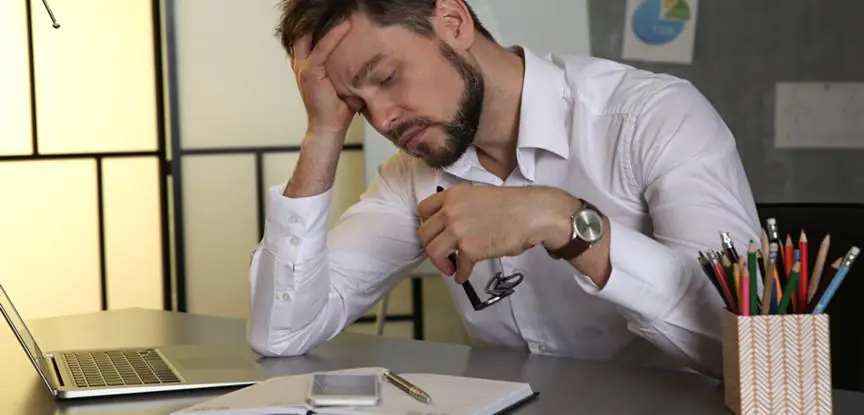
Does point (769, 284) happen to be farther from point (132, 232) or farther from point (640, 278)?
point (132, 232)

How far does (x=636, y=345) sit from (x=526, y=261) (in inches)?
7.5

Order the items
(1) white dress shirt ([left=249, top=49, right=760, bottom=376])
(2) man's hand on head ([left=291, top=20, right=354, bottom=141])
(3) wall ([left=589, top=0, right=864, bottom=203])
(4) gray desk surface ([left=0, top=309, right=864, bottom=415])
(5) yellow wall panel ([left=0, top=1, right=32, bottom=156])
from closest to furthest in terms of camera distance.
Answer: (4) gray desk surface ([left=0, top=309, right=864, bottom=415]) < (1) white dress shirt ([left=249, top=49, right=760, bottom=376]) < (2) man's hand on head ([left=291, top=20, right=354, bottom=141]) < (5) yellow wall panel ([left=0, top=1, right=32, bottom=156]) < (3) wall ([left=589, top=0, right=864, bottom=203])

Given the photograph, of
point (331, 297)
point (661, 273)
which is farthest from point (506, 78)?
point (661, 273)

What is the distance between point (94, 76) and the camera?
123 inches

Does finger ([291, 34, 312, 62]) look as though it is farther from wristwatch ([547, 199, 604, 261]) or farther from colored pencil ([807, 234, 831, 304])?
colored pencil ([807, 234, 831, 304])

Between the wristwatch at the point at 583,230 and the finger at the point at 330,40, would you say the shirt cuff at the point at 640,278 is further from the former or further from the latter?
the finger at the point at 330,40

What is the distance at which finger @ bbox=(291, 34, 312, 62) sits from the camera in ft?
5.02

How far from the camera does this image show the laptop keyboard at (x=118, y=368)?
123 cm

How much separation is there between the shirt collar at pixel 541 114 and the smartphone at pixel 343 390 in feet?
1.78

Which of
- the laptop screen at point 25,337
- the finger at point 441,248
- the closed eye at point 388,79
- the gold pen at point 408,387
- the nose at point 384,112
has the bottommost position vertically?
the laptop screen at point 25,337

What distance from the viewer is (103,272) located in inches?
126

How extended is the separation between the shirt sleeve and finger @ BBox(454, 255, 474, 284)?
121 millimetres

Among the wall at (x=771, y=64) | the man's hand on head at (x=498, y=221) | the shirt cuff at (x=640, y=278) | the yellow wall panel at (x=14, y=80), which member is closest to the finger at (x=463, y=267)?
the man's hand on head at (x=498, y=221)

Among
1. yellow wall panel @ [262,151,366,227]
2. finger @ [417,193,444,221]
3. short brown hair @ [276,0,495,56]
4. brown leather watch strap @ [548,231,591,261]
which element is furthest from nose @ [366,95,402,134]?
yellow wall panel @ [262,151,366,227]
